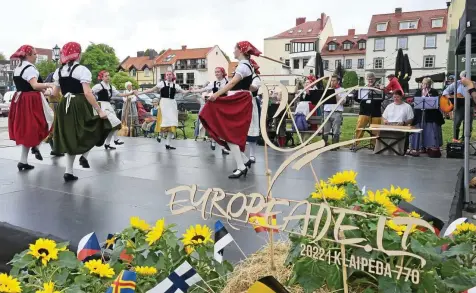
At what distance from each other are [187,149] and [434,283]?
25.3ft

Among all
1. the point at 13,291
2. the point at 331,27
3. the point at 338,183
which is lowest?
the point at 13,291

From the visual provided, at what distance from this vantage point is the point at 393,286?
57.9 inches

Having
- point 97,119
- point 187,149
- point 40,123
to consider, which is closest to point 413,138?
point 187,149

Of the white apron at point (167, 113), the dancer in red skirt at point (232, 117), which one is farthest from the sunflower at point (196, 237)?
the white apron at point (167, 113)

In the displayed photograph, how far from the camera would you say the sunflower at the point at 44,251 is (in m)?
2.04

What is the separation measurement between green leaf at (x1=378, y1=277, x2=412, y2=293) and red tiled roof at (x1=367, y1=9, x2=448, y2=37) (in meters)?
54.1

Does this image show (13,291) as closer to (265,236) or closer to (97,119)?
(265,236)

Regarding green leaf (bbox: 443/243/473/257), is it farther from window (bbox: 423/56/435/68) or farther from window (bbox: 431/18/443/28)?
window (bbox: 431/18/443/28)

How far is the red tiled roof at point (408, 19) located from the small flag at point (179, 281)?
54.1m

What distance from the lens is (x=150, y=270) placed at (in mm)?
1902

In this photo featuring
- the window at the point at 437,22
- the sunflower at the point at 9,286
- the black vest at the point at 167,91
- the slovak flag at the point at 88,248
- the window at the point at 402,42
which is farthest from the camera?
the window at the point at 402,42

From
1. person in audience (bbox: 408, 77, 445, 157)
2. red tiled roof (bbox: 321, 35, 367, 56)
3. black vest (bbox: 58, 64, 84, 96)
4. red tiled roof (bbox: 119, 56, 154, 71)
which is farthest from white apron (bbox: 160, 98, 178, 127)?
red tiled roof (bbox: 119, 56, 154, 71)

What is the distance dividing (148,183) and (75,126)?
3.72 ft

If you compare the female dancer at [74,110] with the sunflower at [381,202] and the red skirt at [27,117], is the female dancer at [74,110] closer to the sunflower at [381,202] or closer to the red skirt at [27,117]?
the red skirt at [27,117]
